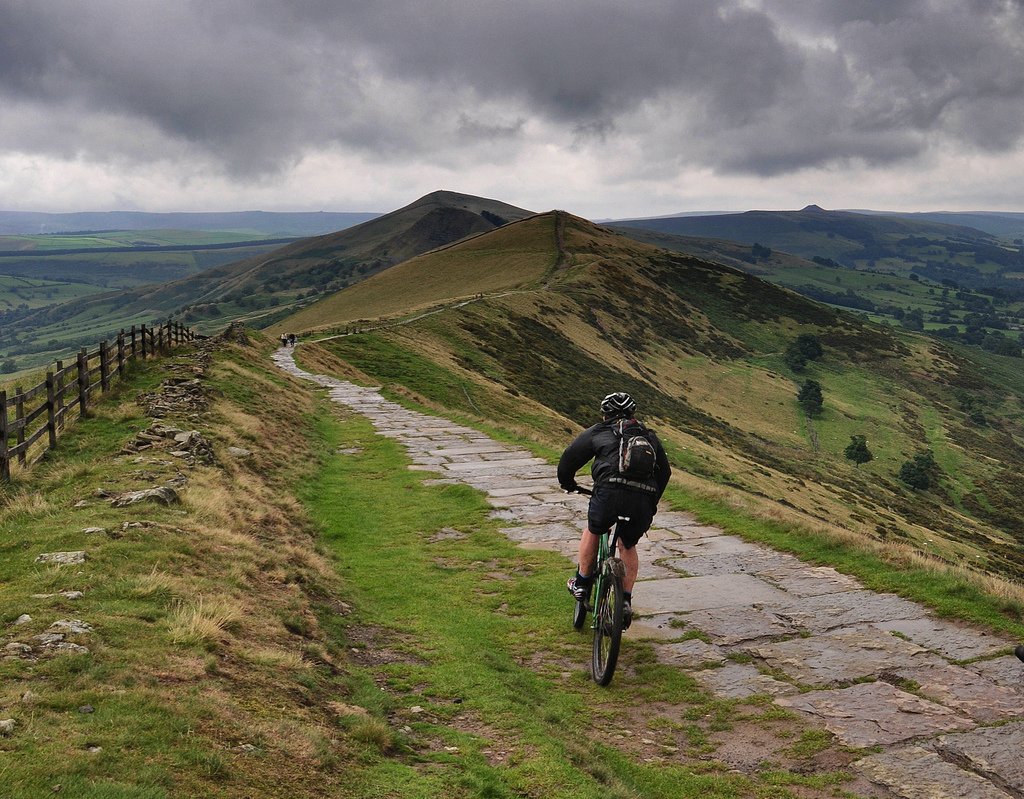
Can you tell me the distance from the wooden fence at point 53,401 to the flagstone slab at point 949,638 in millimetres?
12904

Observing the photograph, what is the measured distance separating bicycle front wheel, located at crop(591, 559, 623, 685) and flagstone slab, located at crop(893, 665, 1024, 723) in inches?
107

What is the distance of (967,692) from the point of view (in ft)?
20.3

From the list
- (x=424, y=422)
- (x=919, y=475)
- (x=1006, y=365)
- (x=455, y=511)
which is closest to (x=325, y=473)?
(x=455, y=511)

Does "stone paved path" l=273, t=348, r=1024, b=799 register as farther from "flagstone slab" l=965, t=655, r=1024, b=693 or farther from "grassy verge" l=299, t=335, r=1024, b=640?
"grassy verge" l=299, t=335, r=1024, b=640

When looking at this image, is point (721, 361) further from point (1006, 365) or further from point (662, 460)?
point (1006, 365)

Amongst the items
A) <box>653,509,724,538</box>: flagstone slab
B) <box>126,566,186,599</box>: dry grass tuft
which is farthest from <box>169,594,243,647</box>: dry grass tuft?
<box>653,509,724,538</box>: flagstone slab

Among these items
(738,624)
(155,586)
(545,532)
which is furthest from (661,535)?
(155,586)

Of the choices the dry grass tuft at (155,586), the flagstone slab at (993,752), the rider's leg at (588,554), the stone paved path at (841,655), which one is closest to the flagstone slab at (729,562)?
the stone paved path at (841,655)

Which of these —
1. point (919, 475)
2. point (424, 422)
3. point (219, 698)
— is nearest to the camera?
point (219, 698)

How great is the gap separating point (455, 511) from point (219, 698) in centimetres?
877

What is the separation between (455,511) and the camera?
45.5ft

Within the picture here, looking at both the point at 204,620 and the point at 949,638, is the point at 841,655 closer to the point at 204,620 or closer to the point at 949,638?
the point at 949,638

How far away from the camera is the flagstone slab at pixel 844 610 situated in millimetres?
8023

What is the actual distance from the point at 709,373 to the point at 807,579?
88.3 m
